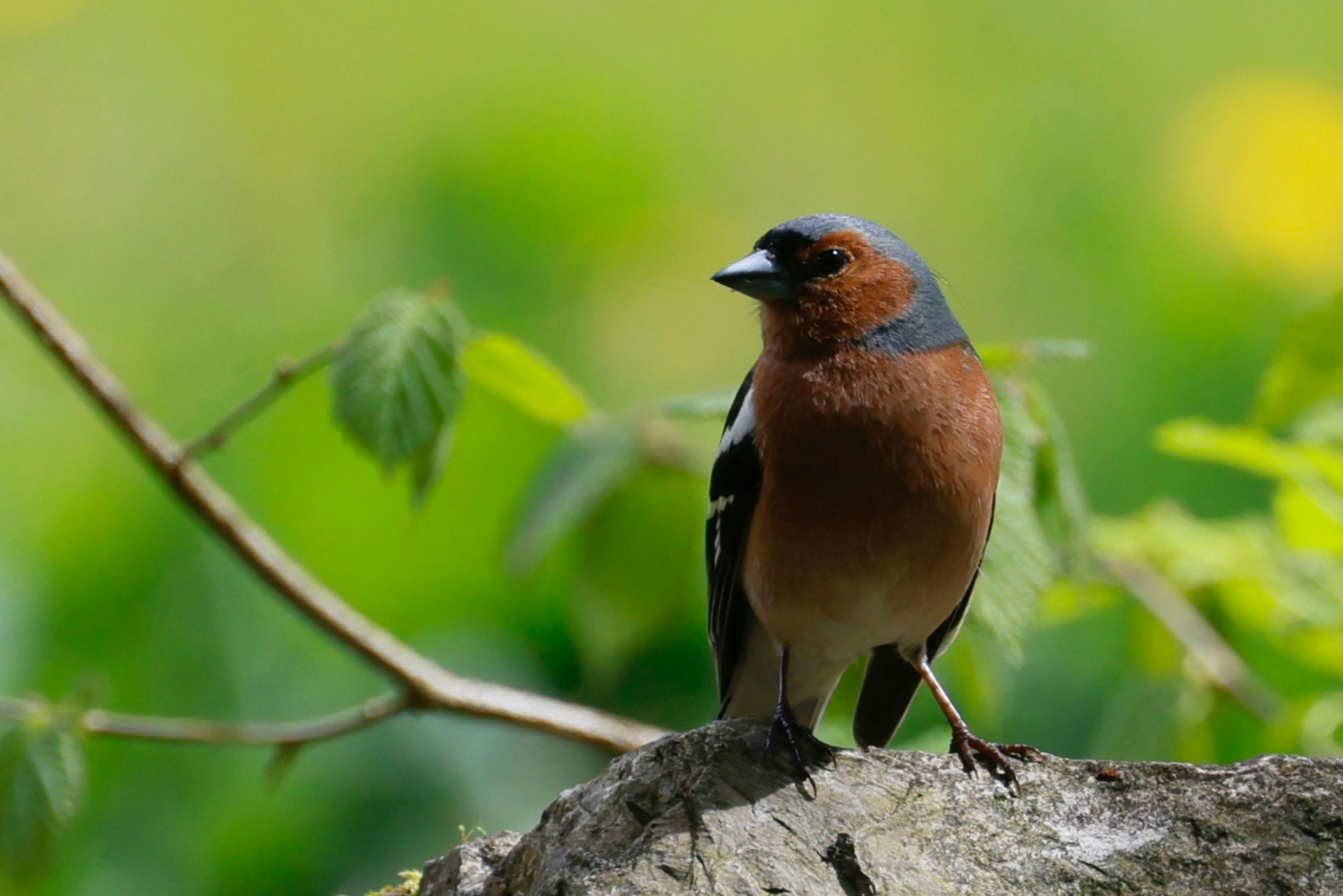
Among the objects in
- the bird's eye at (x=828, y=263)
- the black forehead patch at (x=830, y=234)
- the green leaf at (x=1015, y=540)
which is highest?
the black forehead patch at (x=830, y=234)

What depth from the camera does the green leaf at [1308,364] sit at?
3.30m

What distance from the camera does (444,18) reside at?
31.8 ft

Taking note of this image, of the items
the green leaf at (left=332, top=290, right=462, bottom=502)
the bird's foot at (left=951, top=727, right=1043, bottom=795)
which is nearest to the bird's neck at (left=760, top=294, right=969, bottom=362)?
the green leaf at (left=332, top=290, right=462, bottom=502)

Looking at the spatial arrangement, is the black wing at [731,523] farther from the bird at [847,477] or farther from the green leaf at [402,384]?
the green leaf at [402,384]

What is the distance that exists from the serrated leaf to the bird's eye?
0.40 meters

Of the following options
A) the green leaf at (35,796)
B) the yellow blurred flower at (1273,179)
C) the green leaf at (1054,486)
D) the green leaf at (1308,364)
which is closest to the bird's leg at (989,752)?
the green leaf at (1054,486)

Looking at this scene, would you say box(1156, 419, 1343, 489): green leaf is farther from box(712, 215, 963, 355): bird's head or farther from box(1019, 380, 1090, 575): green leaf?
box(712, 215, 963, 355): bird's head

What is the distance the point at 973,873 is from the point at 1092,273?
6105 millimetres

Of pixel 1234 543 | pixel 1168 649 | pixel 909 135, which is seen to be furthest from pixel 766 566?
pixel 909 135

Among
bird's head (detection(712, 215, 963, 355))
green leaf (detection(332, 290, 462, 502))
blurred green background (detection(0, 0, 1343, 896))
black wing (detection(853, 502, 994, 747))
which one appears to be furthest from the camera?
blurred green background (detection(0, 0, 1343, 896))

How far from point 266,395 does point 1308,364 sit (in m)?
2.42

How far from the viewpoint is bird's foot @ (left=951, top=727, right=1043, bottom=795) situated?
278cm

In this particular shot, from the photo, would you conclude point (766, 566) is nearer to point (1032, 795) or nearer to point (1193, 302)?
point (1032, 795)

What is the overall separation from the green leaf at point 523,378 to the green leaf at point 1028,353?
1.01m
